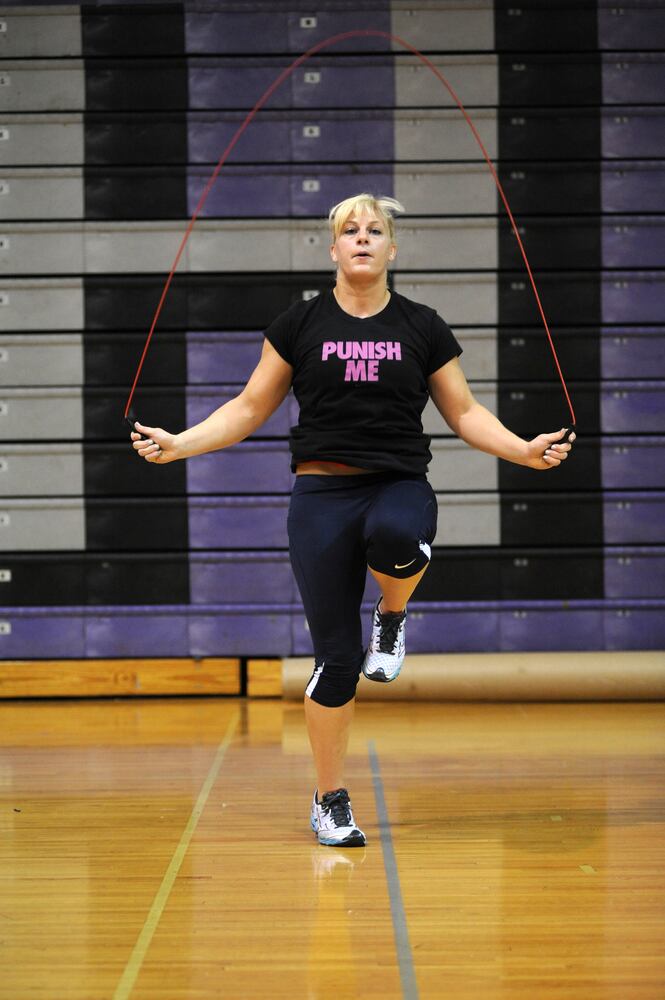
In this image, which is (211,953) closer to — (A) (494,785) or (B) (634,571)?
(A) (494,785)

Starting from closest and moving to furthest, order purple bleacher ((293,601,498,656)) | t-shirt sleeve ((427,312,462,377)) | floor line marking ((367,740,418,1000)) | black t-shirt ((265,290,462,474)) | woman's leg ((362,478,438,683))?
floor line marking ((367,740,418,1000))
woman's leg ((362,478,438,683))
black t-shirt ((265,290,462,474))
t-shirt sleeve ((427,312,462,377))
purple bleacher ((293,601,498,656))

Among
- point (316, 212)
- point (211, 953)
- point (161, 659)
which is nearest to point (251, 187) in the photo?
point (316, 212)

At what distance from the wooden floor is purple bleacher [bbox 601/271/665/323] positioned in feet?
5.65

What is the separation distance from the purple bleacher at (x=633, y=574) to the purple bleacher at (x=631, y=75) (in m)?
1.78

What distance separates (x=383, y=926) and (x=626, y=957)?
1.24 ft

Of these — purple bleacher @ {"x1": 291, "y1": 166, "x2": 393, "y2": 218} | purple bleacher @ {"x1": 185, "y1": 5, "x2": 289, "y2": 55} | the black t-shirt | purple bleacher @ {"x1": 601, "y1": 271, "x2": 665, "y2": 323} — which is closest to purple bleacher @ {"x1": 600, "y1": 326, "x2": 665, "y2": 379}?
purple bleacher @ {"x1": 601, "y1": 271, "x2": 665, "y2": 323}

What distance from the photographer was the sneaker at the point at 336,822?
7.98ft

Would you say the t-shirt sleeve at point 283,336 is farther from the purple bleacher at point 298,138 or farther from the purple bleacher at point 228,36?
the purple bleacher at point 228,36

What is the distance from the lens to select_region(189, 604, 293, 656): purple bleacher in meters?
4.77

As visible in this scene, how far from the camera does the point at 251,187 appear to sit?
4781mm

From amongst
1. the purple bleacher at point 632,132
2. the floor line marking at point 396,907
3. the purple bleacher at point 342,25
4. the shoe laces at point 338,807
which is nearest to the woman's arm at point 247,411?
the shoe laces at point 338,807

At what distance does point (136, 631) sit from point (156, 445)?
2433 millimetres

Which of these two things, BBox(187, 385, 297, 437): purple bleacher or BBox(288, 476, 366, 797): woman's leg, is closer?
BBox(288, 476, 366, 797): woman's leg

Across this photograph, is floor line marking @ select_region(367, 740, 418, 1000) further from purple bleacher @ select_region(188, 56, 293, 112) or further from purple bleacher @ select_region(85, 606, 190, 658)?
purple bleacher @ select_region(188, 56, 293, 112)
